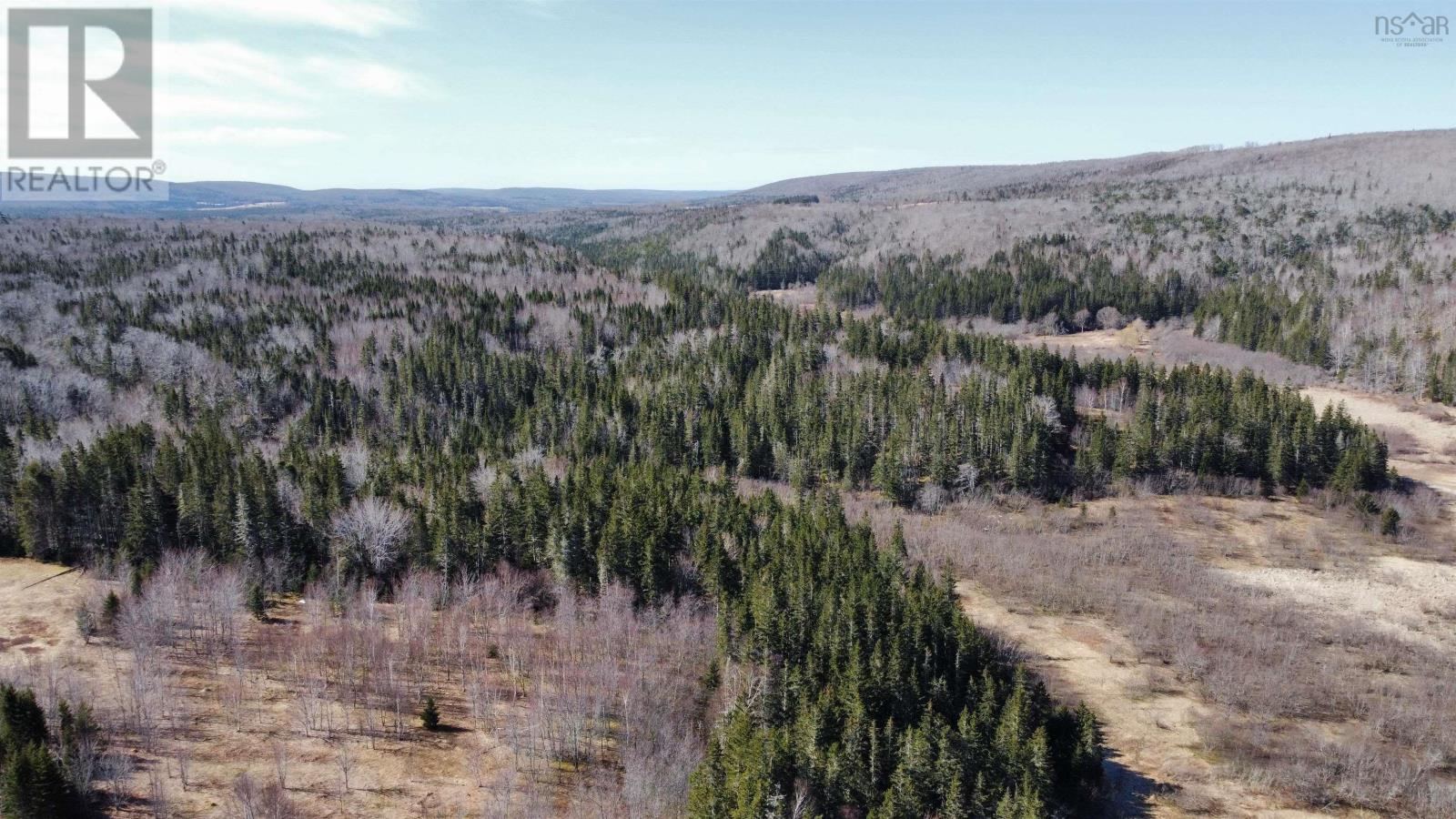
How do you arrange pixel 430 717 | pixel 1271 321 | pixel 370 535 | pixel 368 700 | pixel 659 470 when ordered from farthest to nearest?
pixel 1271 321, pixel 659 470, pixel 370 535, pixel 368 700, pixel 430 717

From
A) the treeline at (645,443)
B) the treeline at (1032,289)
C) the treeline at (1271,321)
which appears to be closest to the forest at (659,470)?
the treeline at (645,443)

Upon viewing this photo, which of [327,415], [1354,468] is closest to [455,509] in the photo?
[327,415]

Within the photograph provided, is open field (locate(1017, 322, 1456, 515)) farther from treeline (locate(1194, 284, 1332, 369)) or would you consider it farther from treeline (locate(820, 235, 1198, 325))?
treeline (locate(820, 235, 1198, 325))

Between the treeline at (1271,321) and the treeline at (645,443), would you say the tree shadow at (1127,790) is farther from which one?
the treeline at (1271,321)

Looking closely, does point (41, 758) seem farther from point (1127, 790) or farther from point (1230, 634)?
point (1230, 634)

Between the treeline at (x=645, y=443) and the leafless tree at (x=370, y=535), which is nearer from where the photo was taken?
the leafless tree at (x=370, y=535)

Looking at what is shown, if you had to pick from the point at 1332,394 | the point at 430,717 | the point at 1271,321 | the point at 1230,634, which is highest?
the point at 1271,321

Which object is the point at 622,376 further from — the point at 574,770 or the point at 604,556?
the point at 574,770

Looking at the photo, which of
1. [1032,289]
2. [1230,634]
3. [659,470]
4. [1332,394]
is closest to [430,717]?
[659,470]
